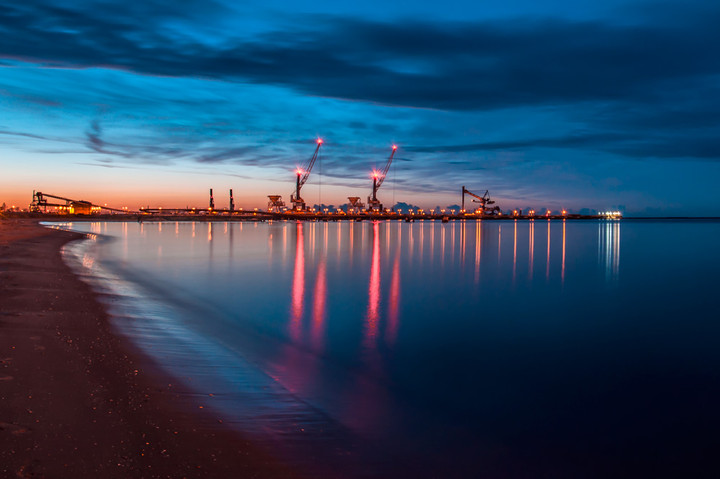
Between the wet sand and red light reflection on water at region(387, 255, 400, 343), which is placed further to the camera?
red light reflection on water at region(387, 255, 400, 343)

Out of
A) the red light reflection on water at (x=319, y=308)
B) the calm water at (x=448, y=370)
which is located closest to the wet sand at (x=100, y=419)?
the calm water at (x=448, y=370)

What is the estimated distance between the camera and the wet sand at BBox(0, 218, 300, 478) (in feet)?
15.1

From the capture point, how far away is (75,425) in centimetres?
526

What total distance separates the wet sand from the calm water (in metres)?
0.48

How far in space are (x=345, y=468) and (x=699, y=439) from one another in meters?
5.09

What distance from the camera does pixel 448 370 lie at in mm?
9672

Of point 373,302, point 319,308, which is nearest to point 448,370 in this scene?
point 319,308

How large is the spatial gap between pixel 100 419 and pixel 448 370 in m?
6.41

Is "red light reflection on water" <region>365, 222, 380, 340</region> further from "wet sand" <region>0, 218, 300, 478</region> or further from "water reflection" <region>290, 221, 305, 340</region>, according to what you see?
"wet sand" <region>0, 218, 300, 478</region>

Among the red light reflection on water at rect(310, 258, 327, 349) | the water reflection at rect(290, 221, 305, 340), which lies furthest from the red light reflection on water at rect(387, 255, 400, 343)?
the water reflection at rect(290, 221, 305, 340)

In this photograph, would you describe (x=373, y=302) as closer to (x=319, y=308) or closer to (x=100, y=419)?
(x=319, y=308)

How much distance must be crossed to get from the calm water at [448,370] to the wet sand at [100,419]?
0.48 metres

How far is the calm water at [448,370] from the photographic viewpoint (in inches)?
235

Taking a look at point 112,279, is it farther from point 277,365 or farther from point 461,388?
point 461,388
